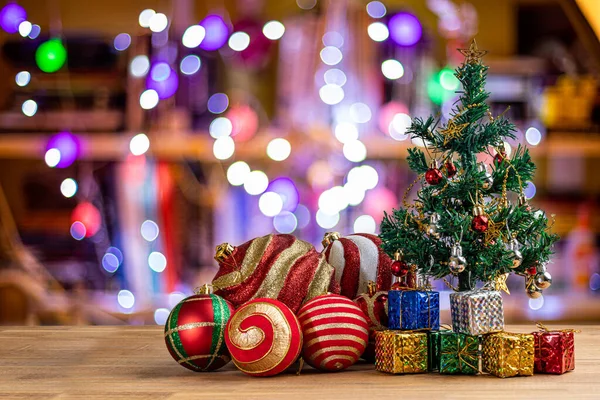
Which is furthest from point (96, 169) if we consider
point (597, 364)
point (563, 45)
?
point (597, 364)

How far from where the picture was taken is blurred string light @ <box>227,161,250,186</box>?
234 cm

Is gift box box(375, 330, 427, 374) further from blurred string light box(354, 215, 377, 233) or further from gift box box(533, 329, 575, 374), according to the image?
blurred string light box(354, 215, 377, 233)

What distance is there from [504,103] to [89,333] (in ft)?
4.57

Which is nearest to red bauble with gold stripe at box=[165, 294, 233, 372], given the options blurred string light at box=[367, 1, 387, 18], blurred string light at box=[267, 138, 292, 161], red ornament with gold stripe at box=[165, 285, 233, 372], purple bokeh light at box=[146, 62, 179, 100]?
red ornament with gold stripe at box=[165, 285, 233, 372]

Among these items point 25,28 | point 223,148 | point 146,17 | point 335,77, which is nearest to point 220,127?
point 223,148

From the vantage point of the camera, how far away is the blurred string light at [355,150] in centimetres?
225

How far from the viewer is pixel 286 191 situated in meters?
2.33

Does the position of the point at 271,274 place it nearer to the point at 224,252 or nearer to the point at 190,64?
the point at 224,252

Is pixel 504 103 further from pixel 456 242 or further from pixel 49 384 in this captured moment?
pixel 49 384

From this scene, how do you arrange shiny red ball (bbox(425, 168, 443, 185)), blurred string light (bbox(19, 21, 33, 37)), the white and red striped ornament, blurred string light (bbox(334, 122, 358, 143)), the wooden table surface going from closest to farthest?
1. the wooden table surface
2. shiny red ball (bbox(425, 168, 443, 185))
3. the white and red striped ornament
4. blurred string light (bbox(334, 122, 358, 143))
5. blurred string light (bbox(19, 21, 33, 37))

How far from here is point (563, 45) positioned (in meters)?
2.53

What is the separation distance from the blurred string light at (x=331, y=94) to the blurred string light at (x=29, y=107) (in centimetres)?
70

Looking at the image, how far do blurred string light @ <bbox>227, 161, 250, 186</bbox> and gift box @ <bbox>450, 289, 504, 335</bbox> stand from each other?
1454 millimetres

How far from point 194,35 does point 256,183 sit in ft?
1.25
